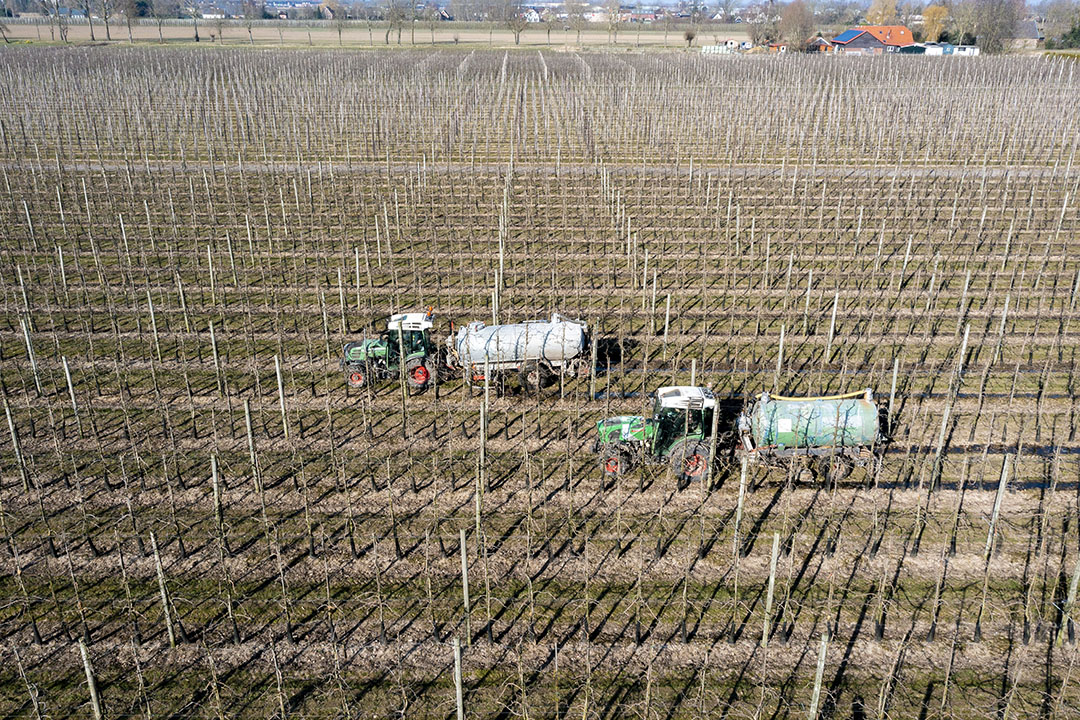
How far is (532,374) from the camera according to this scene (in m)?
16.7

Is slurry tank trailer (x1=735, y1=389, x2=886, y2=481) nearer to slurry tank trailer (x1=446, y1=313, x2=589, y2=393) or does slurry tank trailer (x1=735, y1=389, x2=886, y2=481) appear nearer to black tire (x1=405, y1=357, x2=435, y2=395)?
slurry tank trailer (x1=446, y1=313, x2=589, y2=393)

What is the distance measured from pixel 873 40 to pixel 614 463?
331 feet

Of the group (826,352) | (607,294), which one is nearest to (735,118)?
(607,294)

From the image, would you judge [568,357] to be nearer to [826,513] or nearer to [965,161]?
[826,513]

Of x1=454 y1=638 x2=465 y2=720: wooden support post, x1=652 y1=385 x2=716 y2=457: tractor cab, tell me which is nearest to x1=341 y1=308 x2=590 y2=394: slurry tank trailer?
x1=652 y1=385 x2=716 y2=457: tractor cab

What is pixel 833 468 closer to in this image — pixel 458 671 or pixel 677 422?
pixel 677 422

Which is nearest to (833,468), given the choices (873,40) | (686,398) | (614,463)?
(686,398)

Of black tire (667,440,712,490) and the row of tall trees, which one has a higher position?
the row of tall trees

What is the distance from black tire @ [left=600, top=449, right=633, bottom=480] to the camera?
1373 centimetres

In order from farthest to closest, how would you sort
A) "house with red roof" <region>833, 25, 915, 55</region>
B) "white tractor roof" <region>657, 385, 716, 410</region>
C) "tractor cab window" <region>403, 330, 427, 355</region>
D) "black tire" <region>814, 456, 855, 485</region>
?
"house with red roof" <region>833, 25, 915, 55</region> < "tractor cab window" <region>403, 330, 427, 355</region> < "black tire" <region>814, 456, 855, 485</region> < "white tractor roof" <region>657, 385, 716, 410</region>

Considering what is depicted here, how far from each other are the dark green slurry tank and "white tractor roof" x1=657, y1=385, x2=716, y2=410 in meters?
0.95

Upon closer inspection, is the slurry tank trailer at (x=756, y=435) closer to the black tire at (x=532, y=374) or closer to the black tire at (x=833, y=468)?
the black tire at (x=833, y=468)

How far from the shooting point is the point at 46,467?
14.3 meters

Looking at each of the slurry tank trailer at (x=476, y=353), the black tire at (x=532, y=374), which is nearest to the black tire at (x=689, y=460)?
the slurry tank trailer at (x=476, y=353)
